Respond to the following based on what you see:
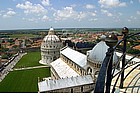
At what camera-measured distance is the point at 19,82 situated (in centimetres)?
429

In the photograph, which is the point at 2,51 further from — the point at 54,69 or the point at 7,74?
the point at 54,69

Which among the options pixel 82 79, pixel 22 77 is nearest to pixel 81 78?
pixel 82 79

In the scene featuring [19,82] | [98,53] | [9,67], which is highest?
[98,53]

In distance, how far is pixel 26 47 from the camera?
3.57 metres

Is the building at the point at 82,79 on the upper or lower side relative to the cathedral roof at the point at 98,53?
lower

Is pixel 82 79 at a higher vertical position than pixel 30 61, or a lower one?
lower

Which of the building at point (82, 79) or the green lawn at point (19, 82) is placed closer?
the green lawn at point (19, 82)

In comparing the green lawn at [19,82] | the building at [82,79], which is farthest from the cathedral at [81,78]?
the green lawn at [19,82]

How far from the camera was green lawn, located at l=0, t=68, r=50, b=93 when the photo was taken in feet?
11.8

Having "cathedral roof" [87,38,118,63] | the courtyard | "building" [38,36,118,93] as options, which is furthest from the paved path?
"cathedral roof" [87,38,118,63]

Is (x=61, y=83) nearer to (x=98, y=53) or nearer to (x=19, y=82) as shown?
(x=19, y=82)

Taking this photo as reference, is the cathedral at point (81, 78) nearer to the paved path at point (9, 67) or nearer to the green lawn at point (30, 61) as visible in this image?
the green lawn at point (30, 61)

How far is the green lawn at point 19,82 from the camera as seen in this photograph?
11.8 ft

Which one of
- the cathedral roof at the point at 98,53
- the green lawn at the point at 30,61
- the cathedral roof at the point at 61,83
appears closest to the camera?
the cathedral roof at the point at 61,83
